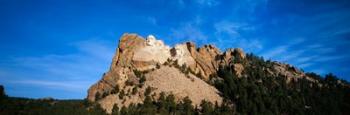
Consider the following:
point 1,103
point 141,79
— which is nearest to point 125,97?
point 141,79

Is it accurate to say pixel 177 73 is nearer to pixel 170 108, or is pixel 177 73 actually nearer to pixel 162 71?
pixel 162 71

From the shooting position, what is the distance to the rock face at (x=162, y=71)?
118438 mm

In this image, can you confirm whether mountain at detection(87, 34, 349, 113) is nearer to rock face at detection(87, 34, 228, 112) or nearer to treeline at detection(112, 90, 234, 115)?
rock face at detection(87, 34, 228, 112)

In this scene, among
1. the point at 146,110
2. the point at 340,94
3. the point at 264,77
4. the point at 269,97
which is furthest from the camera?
the point at 264,77

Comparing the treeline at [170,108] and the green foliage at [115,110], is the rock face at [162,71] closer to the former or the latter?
the green foliage at [115,110]

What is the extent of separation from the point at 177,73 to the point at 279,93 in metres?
44.2

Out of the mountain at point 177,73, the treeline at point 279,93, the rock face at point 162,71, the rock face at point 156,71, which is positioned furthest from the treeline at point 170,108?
the treeline at point 279,93

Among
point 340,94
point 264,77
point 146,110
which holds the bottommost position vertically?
point 146,110

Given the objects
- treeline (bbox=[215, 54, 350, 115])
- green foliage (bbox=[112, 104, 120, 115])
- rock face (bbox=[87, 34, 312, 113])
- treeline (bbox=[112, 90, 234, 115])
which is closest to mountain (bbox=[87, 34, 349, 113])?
rock face (bbox=[87, 34, 312, 113])

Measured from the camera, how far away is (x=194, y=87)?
125 metres

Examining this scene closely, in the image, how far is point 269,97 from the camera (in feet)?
393

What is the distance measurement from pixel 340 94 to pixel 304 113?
3067 centimetres

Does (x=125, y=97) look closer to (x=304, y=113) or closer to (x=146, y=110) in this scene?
(x=146, y=110)

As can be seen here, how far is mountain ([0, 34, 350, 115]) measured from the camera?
4353 inches
